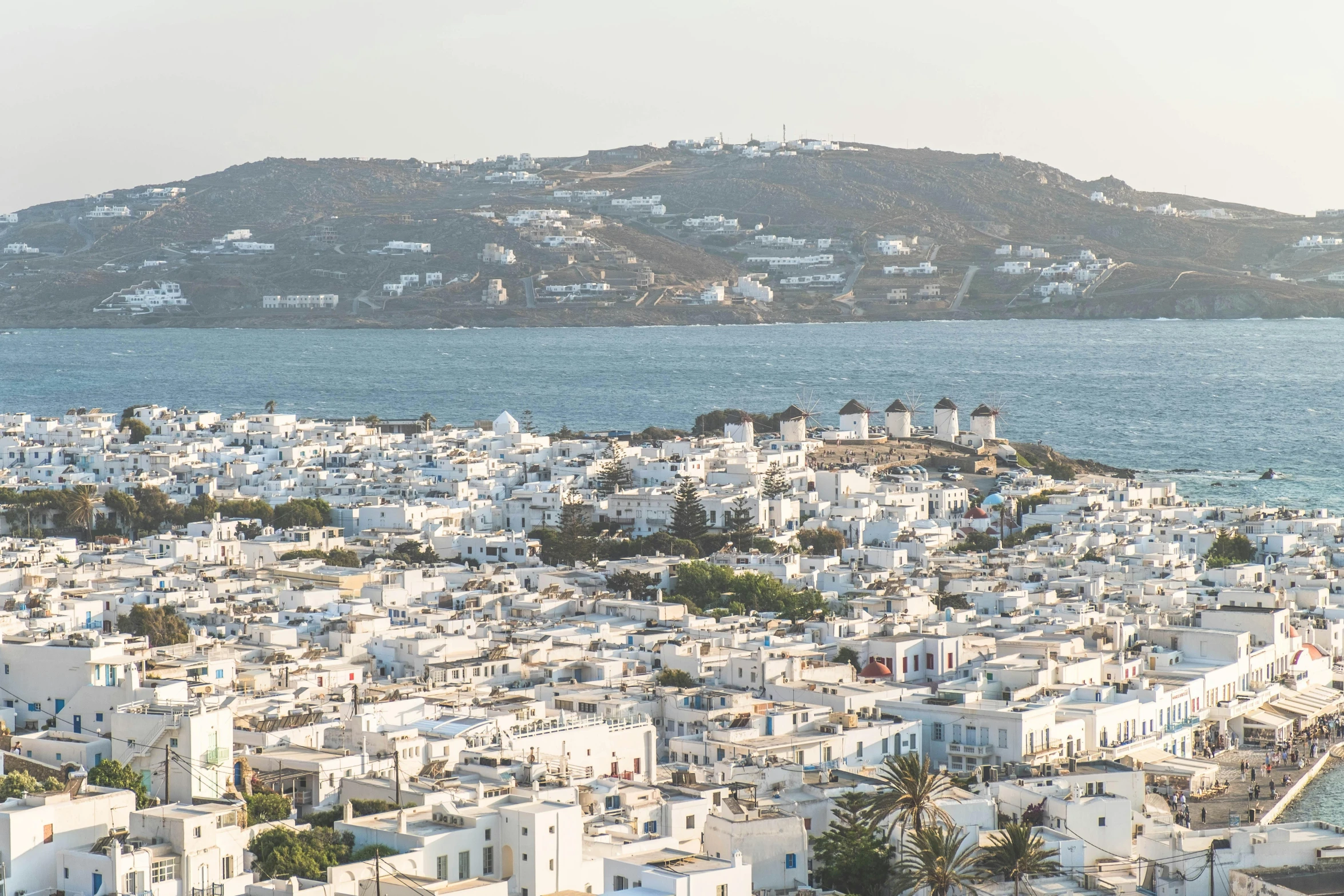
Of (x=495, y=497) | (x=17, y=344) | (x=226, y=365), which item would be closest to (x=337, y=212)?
(x=17, y=344)

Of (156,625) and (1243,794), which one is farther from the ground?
(156,625)

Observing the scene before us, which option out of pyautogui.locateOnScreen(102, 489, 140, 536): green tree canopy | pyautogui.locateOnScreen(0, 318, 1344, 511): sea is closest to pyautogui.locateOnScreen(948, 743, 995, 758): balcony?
pyautogui.locateOnScreen(102, 489, 140, 536): green tree canopy

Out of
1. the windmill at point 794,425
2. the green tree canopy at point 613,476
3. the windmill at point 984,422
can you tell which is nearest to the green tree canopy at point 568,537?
the green tree canopy at point 613,476

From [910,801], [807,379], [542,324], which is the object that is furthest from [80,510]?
[542,324]

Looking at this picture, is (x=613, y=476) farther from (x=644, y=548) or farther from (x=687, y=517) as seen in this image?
(x=644, y=548)

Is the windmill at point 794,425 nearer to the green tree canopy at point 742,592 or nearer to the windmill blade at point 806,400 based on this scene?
the windmill blade at point 806,400

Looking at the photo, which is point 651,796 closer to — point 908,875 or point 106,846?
point 908,875

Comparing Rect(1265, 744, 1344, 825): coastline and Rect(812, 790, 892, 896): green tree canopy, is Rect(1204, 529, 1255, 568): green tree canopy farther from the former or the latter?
Rect(812, 790, 892, 896): green tree canopy

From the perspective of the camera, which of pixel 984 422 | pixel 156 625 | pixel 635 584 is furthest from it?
pixel 984 422
